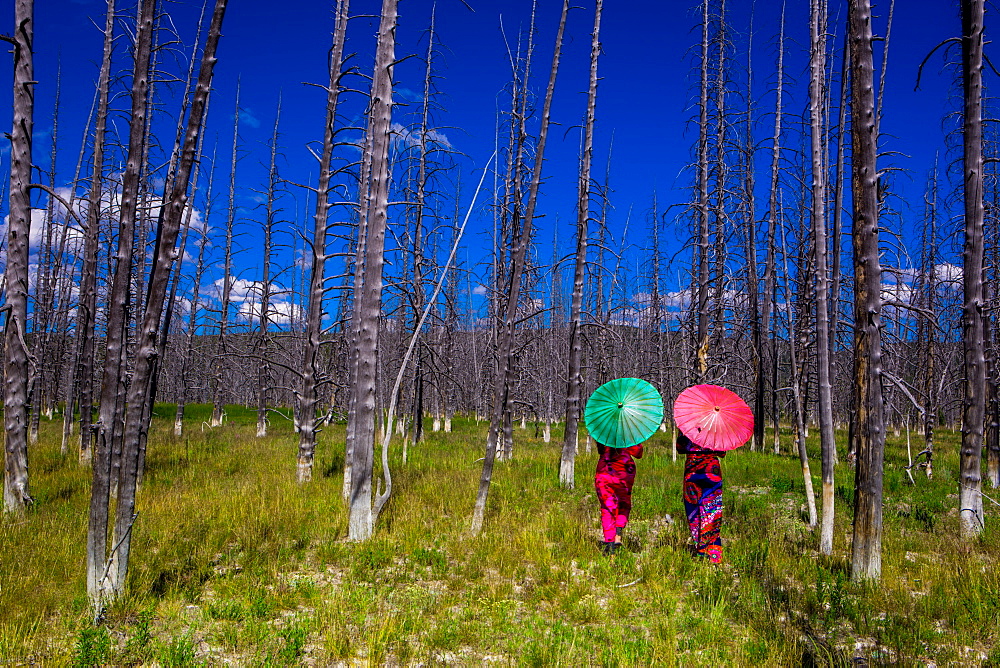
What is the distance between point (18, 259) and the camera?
252 inches

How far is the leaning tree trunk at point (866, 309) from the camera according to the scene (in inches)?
198

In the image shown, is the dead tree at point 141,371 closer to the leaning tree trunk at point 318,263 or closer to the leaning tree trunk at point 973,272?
the leaning tree trunk at point 318,263

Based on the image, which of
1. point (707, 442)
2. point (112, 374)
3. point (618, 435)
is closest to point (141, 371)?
point (112, 374)

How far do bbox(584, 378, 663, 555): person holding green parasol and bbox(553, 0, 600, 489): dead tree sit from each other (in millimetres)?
3424

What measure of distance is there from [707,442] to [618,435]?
0.96 metres

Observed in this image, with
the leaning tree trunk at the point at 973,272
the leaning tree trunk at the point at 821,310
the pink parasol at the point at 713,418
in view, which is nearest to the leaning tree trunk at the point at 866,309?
the leaning tree trunk at the point at 821,310

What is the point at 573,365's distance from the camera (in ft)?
33.9

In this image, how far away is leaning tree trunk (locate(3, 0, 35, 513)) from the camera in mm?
6250

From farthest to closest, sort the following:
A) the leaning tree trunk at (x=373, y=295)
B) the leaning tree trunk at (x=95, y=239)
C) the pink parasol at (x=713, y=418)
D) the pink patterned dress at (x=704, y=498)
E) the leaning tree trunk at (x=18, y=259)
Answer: the leaning tree trunk at (x=95, y=239), the leaning tree trunk at (x=18, y=259), the leaning tree trunk at (x=373, y=295), the pink patterned dress at (x=704, y=498), the pink parasol at (x=713, y=418)

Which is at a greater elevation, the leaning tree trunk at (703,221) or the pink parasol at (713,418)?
the leaning tree trunk at (703,221)

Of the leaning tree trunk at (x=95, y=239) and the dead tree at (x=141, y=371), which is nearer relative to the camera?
the dead tree at (x=141, y=371)

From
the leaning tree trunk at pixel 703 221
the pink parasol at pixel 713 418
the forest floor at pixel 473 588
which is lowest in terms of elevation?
the forest floor at pixel 473 588

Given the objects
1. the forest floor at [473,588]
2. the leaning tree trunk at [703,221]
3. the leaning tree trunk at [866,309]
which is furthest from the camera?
the leaning tree trunk at [703,221]

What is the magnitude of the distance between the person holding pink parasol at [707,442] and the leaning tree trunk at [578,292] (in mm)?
3749
